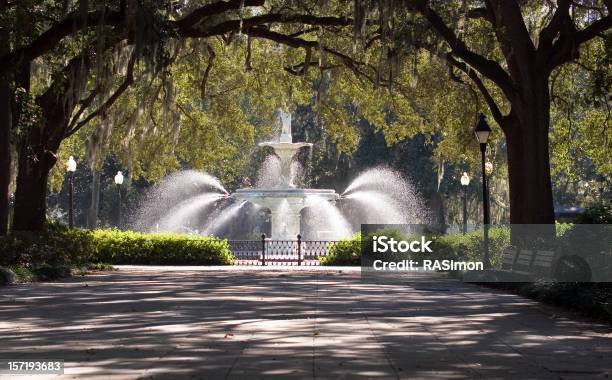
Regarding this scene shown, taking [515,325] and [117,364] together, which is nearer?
[117,364]

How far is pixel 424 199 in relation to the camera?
60312mm

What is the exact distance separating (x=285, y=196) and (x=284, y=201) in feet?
1.40

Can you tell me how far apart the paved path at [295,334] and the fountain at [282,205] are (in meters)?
18.7

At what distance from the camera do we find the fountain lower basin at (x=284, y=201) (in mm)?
36031

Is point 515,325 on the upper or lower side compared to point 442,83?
lower

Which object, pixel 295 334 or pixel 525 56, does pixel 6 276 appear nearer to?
pixel 295 334

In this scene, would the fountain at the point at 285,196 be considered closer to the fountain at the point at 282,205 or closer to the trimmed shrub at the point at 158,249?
the fountain at the point at 282,205

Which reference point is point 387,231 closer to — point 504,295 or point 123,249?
point 123,249

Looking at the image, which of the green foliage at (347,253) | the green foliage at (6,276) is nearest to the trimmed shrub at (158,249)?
the green foliage at (347,253)

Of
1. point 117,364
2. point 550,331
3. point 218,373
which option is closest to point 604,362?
point 550,331

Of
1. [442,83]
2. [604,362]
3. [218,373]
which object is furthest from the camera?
[442,83]

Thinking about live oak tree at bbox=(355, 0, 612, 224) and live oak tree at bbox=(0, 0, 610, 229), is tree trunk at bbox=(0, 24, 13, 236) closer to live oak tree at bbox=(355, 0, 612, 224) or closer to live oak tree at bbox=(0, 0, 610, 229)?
live oak tree at bbox=(0, 0, 610, 229)

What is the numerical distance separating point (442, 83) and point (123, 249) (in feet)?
41.4

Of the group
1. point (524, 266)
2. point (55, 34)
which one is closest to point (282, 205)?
point (524, 266)
